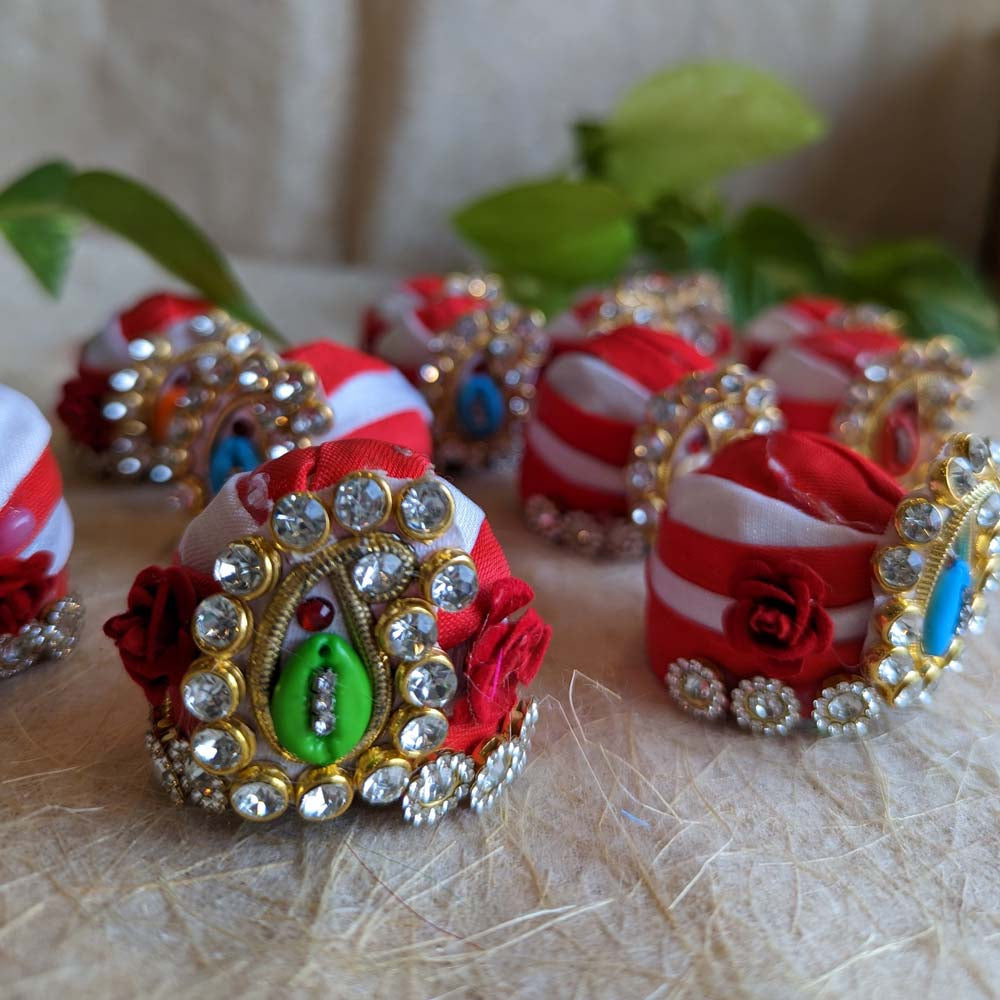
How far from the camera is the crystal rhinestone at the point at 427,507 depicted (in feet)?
2.03

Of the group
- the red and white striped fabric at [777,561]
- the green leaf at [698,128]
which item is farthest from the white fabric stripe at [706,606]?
the green leaf at [698,128]

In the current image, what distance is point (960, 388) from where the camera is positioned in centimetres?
103

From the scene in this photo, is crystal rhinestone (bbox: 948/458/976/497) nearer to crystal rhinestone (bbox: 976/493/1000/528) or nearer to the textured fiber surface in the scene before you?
crystal rhinestone (bbox: 976/493/1000/528)

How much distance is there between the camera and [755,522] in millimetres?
741

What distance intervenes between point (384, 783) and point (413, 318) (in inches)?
22.3

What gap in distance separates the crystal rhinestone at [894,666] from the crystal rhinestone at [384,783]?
0.98 feet

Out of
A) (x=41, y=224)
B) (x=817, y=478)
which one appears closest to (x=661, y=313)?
(x=817, y=478)

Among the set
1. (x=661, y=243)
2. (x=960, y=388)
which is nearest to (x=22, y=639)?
(x=960, y=388)

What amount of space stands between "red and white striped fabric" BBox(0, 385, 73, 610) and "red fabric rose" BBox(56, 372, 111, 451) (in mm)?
297

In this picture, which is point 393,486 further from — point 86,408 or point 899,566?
point 86,408

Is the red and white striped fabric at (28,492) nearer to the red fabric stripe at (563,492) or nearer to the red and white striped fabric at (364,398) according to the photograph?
the red and white striped fabric at (364,398)

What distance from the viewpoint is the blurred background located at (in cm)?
167

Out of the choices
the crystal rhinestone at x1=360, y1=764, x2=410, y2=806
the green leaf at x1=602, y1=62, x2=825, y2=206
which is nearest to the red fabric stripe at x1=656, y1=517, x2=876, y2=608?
the crystal rhinestone at x1=360, y1=764, x2=410, y2=806

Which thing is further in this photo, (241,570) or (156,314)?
(156,314)
